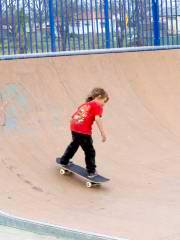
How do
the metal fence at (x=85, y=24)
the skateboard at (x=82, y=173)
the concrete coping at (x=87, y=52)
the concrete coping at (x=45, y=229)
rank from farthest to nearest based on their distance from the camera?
1. the metal fence at (x=85, y=24)
2. the concrete coping at (x=87, y=52)
3. the skateboard at (x=82, y=173)
4. the concrete coping at (x=45, y=229)

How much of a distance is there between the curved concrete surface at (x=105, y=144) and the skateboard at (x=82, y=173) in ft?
0.29

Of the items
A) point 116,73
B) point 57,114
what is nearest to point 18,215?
point 57,114

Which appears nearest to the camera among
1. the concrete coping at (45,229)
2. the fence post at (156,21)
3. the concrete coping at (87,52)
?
the concrete coping at (45,229)

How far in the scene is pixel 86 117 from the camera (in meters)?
8.51

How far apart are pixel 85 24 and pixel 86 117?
556 cm

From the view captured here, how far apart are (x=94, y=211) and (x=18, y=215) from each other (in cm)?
100

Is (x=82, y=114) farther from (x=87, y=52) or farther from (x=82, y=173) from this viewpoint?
(x=87, y=52)

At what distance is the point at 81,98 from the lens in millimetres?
11055

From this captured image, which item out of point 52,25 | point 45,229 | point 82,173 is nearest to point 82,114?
point 82,173

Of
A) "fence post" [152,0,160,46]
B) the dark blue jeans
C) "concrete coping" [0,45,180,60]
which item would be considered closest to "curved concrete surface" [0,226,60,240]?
the dark blue jeans

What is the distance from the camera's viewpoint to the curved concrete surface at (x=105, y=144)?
737cm

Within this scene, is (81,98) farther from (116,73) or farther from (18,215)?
(18,215)

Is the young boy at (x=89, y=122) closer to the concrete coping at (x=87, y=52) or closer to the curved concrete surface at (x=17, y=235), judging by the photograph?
the curved concrete surface at (x=17, y=235)

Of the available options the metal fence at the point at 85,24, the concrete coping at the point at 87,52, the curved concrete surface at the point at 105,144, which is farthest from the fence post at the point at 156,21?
the curved concrete surface at the point at 105,144
